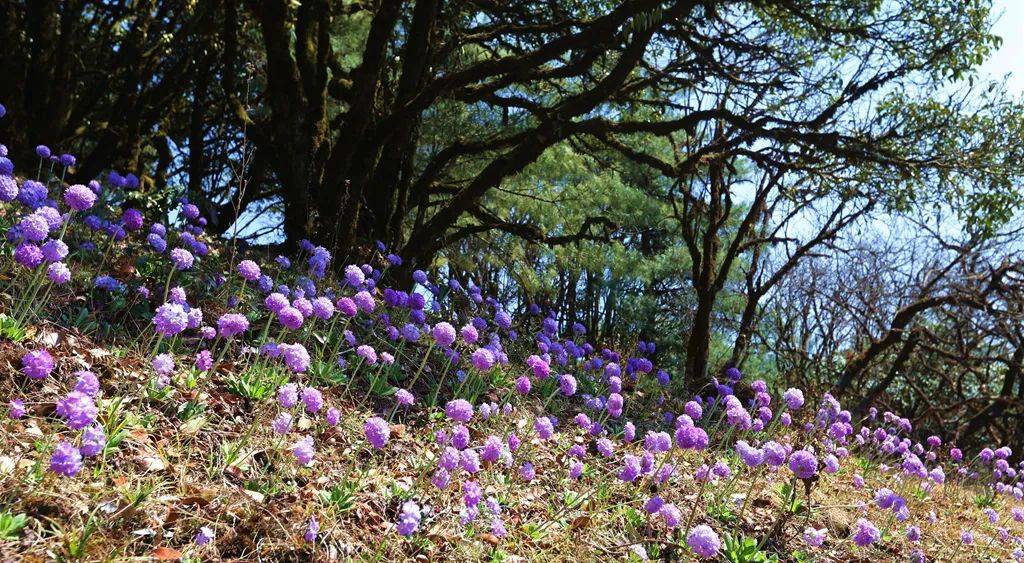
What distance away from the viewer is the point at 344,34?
9.38 metres

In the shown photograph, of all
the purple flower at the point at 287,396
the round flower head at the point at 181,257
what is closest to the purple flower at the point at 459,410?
the purple flower at the point at 287,396

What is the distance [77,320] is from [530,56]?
4507mm

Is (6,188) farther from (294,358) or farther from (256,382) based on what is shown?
(294,358)

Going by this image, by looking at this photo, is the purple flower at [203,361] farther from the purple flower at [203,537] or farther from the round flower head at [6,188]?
the round flower head at [6,188]

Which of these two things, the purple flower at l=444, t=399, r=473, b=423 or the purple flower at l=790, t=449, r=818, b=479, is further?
the purple flower at l=790, t=449, r=818, b=479

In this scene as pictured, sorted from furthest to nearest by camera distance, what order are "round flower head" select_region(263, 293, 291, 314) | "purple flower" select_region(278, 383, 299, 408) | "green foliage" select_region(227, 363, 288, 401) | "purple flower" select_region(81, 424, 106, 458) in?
"green foliage" select_region(227, 363, 288, 401)
"round flower head" select_region(263, 293, 291, 314)
"purple flower" select_region(278, 383, 299, 408)
"purple flower" select_region(81, 424, 106, 458)

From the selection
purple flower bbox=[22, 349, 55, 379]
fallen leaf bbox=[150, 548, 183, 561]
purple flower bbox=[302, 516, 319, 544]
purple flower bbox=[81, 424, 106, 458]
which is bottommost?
fallen leaf bbox=[150, 548, 183, 561]

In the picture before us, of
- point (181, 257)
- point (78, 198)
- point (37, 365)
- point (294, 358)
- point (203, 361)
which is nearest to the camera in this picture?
point (37, 365)

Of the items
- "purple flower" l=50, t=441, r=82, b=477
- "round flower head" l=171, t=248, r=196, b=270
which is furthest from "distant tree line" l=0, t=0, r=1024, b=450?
"purple flower" l=50, t=441, r=82, b=477

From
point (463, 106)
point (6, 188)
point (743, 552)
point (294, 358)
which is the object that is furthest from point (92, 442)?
point (463, 106)

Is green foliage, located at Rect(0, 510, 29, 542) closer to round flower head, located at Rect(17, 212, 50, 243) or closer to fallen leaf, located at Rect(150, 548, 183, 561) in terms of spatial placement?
fallen leaf, located at Rect(150, 548, 183, 561)

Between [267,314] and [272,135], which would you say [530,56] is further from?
[267,314]

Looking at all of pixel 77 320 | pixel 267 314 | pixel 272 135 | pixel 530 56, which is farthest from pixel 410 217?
pixel 77 320

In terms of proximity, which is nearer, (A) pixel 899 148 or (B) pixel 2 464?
(B) pixel 2 464
